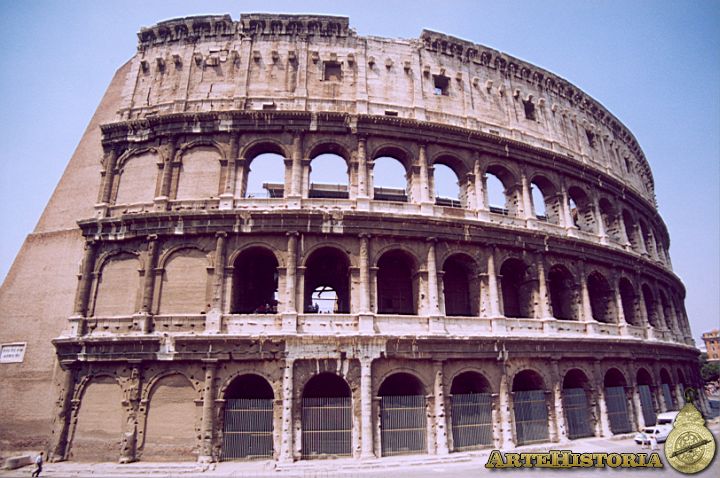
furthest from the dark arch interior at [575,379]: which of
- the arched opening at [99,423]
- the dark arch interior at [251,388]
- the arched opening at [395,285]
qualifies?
the arched opening at [99,423]

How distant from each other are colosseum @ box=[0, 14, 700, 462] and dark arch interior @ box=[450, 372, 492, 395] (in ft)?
0.31

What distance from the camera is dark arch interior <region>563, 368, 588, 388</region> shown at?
1602 cm

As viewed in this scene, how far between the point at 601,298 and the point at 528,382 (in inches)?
220

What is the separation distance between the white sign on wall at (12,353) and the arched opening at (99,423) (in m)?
3.51

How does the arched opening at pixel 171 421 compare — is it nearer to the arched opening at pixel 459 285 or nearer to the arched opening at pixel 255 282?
the arched opening at pixel 255 282

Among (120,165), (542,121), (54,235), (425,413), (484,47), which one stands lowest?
(425,413)

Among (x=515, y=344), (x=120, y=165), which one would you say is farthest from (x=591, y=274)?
(x=120, y=165)

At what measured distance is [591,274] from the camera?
1786cm

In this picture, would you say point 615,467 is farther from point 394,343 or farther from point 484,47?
point 484,47

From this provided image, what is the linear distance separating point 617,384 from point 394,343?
11161 mm

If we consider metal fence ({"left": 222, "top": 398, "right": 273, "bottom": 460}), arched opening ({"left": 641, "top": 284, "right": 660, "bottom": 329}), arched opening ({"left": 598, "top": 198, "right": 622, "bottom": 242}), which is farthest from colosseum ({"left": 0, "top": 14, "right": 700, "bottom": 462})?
arched opening ({"left": 641, "top": 284, "right": 660, "bottom": 329})

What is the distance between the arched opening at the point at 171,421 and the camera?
12202 millimetres

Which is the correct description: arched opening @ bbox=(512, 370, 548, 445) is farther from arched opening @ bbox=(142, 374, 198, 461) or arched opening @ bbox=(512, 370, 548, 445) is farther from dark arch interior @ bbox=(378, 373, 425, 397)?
arched opening @ bbox=(142, 374, 198, 461)

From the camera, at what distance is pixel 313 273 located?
15.8m
